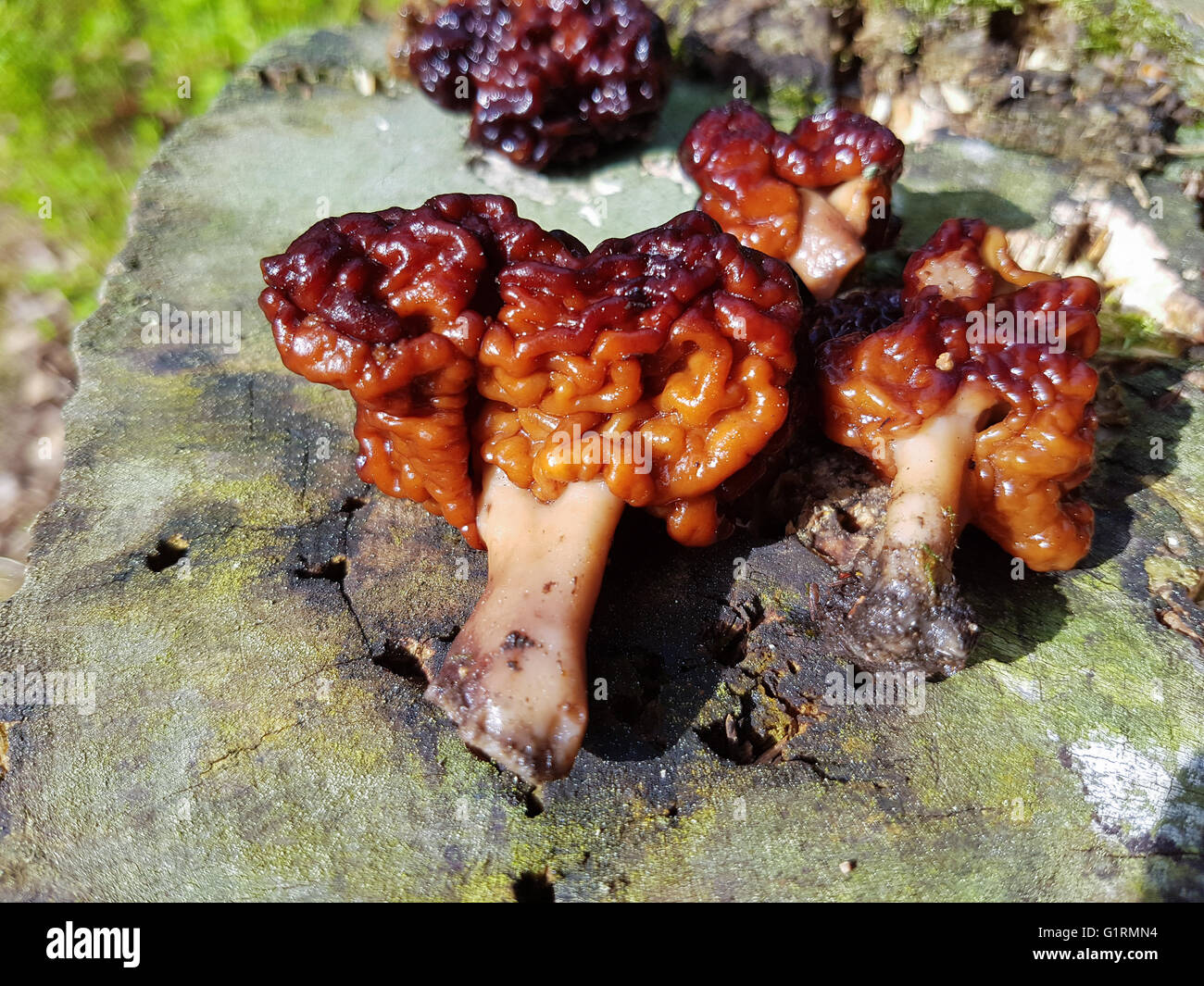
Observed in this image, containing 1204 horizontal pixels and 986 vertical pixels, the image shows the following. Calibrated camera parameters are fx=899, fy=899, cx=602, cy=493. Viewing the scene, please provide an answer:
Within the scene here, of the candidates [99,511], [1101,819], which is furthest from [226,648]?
[1101,819]

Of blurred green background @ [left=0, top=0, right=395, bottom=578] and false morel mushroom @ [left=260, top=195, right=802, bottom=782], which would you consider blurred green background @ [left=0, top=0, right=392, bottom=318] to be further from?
false morel mushroom @ [left=260, top=195, right=802, bottom=782]

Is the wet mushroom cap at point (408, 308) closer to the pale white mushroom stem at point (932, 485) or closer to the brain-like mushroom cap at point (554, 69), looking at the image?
the pale white mushroom stem at point (932, 485)

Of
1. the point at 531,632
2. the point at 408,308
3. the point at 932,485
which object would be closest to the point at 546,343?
the point at 408,308

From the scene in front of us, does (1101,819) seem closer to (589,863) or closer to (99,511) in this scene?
(589,863)

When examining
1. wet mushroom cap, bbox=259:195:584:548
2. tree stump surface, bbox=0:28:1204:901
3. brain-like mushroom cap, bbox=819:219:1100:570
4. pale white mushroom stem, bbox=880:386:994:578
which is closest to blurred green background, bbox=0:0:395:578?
tree stump surface, bbox=0:28:1204:901

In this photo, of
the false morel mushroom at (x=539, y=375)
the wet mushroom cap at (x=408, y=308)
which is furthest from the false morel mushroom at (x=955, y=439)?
the wet mushroom cap at (x=408, y=308)

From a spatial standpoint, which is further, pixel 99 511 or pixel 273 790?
pixel 99 511
